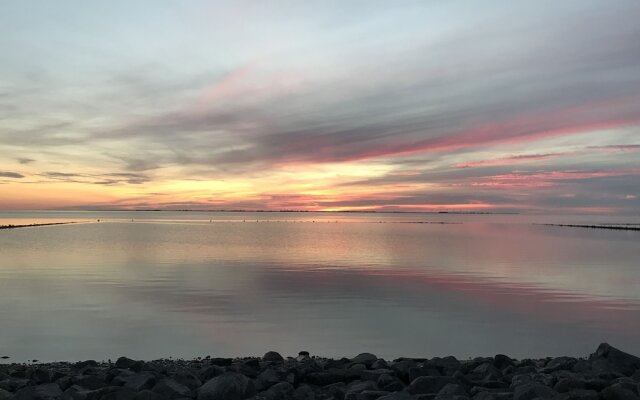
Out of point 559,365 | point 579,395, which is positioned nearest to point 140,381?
point 579,395

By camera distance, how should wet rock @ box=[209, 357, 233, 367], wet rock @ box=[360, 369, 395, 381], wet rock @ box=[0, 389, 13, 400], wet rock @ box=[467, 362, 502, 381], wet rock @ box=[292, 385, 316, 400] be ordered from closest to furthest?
1. wet rock @ box=[0, 389, 13, 400]
2. wet rock @ box=[292, 385, 316, 400]
3. wet rock @ box=[360, 369, 395, 381]
4. wet rock @ box=[467, 362, 502, 381]
5. wet rock @ box=[209, 357, 233, 367]

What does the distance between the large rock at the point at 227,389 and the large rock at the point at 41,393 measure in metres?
2.64

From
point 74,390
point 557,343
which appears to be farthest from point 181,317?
point 557,343

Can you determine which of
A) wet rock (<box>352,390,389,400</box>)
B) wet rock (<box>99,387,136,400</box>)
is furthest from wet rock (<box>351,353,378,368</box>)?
wet rock (<box>99,387,136,400</box>)

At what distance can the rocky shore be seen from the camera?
9.37 meters

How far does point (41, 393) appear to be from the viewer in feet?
30.9

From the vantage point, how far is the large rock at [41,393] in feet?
30.0

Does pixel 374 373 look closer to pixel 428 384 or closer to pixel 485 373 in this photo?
pixel 428 384

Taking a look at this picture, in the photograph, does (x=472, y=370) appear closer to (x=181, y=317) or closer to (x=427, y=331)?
(x=427, y=331)

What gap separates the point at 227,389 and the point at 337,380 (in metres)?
2.82

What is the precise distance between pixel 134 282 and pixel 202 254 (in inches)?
804

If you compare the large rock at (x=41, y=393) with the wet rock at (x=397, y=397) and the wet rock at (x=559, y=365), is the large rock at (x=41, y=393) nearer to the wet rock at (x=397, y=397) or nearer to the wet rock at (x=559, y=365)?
the wet rock at (x=397, y=397)

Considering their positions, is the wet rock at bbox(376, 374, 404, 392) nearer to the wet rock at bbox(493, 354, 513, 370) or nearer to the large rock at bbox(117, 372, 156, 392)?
the wet rock at bbox(493, 354, 513, 370)

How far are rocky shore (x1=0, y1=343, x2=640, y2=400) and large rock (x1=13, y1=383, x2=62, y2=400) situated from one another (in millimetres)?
15
